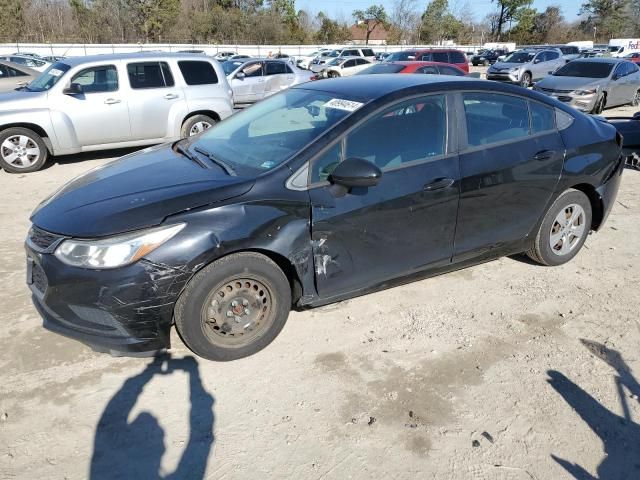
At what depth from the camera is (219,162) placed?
343cm

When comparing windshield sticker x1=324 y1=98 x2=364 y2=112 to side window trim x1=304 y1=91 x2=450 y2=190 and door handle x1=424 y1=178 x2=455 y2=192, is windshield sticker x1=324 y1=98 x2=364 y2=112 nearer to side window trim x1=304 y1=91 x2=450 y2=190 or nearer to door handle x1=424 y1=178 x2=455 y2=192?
side window trim x1=304 y1=91 x2=450 y2=190

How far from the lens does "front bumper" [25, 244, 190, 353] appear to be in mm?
2701

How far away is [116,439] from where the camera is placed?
8.34ft

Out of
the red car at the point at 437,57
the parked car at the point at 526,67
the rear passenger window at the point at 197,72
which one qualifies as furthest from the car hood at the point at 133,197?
the parked car at the point at 526,67

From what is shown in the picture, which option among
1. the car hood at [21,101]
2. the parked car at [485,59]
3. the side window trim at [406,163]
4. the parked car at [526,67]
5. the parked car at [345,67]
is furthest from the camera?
Answer: the parked car at [485,59]

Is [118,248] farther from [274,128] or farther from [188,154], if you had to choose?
[274,128]

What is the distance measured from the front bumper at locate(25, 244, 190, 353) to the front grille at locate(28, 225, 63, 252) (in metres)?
0.05

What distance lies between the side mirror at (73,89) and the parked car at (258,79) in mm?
7542

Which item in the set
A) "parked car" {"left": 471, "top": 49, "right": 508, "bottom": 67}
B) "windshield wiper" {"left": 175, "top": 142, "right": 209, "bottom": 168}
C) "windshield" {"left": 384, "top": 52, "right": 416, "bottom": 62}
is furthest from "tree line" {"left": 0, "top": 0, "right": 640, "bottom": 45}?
"windshield wiper" {"left": 175, "top": 142, "right": 209, "bottom": 168}

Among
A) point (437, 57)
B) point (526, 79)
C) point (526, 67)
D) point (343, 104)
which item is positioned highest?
point (343, 104)

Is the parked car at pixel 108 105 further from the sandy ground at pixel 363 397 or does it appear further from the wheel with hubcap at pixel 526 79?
the wheel with hubcap at pixel 526 79

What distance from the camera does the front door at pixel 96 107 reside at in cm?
780

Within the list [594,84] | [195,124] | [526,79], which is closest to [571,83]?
[594,84]

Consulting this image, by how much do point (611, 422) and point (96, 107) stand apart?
7984 millimetres
